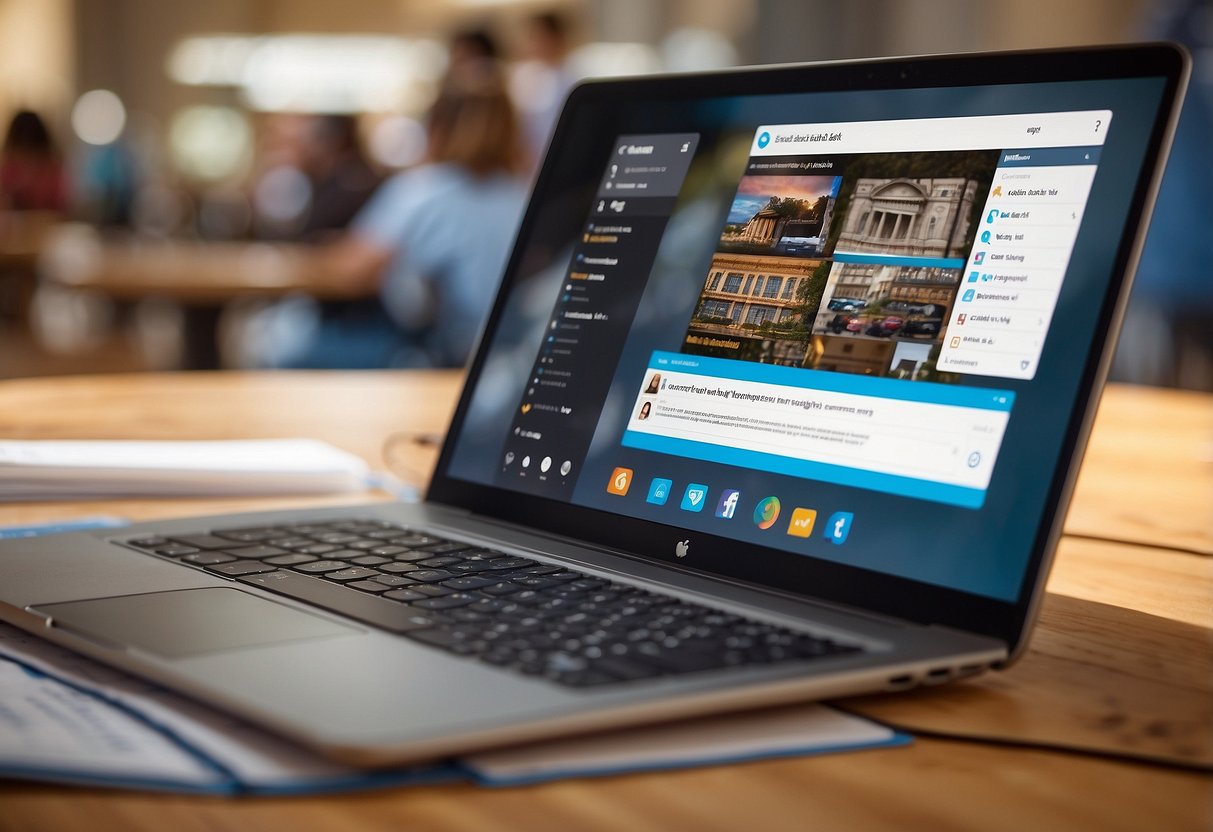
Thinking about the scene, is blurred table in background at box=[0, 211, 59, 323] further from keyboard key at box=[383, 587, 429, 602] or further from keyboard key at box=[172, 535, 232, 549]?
keyboard key at box=[383, 587, 429, 602]

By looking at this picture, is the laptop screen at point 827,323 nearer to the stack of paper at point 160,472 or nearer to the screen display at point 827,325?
the screen display at point 827,325

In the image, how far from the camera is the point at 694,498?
695 millimetres

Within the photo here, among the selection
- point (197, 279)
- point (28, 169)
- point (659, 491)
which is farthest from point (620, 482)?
point (28, 169)

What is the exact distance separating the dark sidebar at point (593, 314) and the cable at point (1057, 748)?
0.32 meters

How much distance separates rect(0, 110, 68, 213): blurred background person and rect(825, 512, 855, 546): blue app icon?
24.5 feet

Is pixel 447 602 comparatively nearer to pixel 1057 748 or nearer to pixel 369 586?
pixel 369 586

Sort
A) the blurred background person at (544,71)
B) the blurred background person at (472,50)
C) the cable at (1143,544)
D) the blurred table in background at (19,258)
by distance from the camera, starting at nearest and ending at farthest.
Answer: the cable at (1143,544), the blurred background person at (472,50), the blurred table in background at (19,258), the blurred background person at (544,71)

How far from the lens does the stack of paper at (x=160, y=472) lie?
0.93 metres

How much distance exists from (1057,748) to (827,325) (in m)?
Result: 0.26

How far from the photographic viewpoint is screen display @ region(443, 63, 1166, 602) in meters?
0.59

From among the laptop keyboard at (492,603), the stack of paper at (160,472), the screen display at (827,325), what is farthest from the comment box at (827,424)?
the stack of paper at (160,472)

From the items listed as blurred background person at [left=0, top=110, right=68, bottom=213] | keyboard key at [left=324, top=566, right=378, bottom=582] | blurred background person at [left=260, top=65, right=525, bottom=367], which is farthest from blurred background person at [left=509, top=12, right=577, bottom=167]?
keyboard key at [left=324, top=566, right=378, bottom=582]

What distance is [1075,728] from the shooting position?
0.50m

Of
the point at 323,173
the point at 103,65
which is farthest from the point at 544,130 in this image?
the point at 103,65
